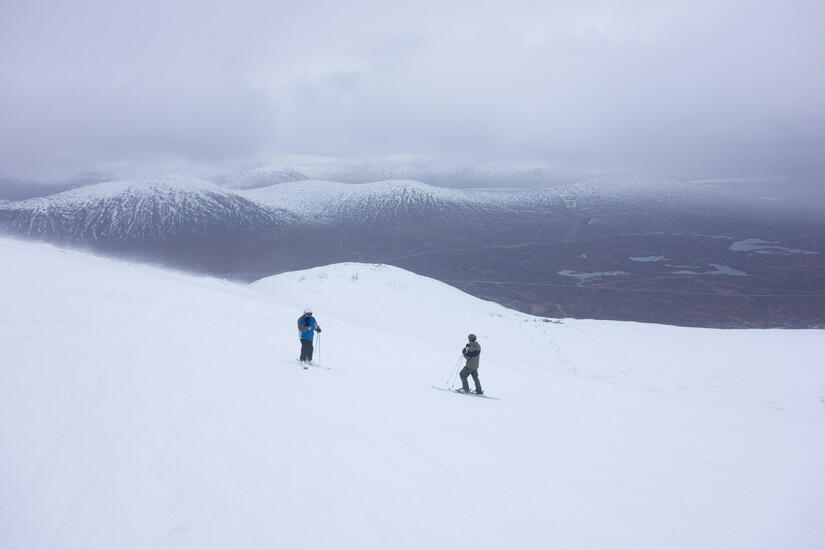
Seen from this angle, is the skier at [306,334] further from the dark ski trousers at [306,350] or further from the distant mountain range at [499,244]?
the distant mountain range at [499,244]

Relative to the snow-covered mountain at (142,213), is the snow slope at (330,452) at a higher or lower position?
lower

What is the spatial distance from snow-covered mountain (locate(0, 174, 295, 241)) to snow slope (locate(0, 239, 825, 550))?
5986 inches

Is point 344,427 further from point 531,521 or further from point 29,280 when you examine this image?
point 29,280

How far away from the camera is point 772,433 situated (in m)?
10.3

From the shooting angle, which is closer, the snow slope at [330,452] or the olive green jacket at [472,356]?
the snow slope at [330,452]

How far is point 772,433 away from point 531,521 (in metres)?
9.72

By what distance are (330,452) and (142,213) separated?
7371 inches

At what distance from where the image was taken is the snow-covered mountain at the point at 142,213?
144 m

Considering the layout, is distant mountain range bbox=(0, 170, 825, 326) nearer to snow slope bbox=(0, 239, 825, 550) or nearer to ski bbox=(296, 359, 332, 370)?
snow slope bbox=(0, 239, 825, 550)

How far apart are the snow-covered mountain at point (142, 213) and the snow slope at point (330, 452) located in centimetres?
15206

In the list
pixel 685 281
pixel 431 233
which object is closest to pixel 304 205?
pixel 431 233

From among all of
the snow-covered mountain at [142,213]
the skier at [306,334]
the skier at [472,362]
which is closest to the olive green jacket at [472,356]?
the skier at [472,362]

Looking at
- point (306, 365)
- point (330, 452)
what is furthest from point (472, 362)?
point (330, 452)

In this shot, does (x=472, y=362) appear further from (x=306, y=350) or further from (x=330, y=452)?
(x=330, y=452)
